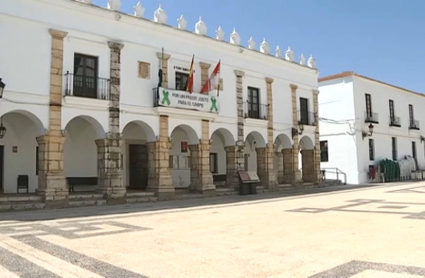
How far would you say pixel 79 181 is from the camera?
14.1 m

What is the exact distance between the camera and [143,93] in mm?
13398

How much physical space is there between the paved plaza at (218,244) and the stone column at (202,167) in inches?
199

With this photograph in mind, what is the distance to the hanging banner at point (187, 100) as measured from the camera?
532 inches

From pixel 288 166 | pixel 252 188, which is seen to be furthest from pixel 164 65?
pixel 288 166

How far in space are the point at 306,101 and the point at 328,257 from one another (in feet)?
51.8

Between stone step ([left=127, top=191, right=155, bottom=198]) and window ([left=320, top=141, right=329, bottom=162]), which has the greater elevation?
window ([left=320, top=141, right=329, bottom=162])

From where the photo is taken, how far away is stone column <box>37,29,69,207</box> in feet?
36.3

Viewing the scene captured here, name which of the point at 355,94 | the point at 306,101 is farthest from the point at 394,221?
the point at 355,94

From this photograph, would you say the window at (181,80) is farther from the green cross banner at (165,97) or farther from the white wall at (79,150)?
the white wall at (79,150)

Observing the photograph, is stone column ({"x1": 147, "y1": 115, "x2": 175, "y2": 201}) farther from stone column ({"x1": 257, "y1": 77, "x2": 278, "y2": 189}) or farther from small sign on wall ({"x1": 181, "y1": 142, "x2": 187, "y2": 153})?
stone column ({"x1": 257, "y1": 77, "x2": 278, "y2": 189})

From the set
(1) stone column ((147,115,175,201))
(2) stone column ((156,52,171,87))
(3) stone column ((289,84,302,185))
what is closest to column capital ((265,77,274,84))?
(3) stone column ((289,84,302,185))

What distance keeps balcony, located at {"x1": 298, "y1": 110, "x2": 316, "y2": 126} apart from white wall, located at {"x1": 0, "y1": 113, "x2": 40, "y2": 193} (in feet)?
38.2

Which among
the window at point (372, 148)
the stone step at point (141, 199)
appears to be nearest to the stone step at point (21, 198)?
the stone step at point (141, 199)

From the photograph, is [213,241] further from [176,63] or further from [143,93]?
[176,63]
